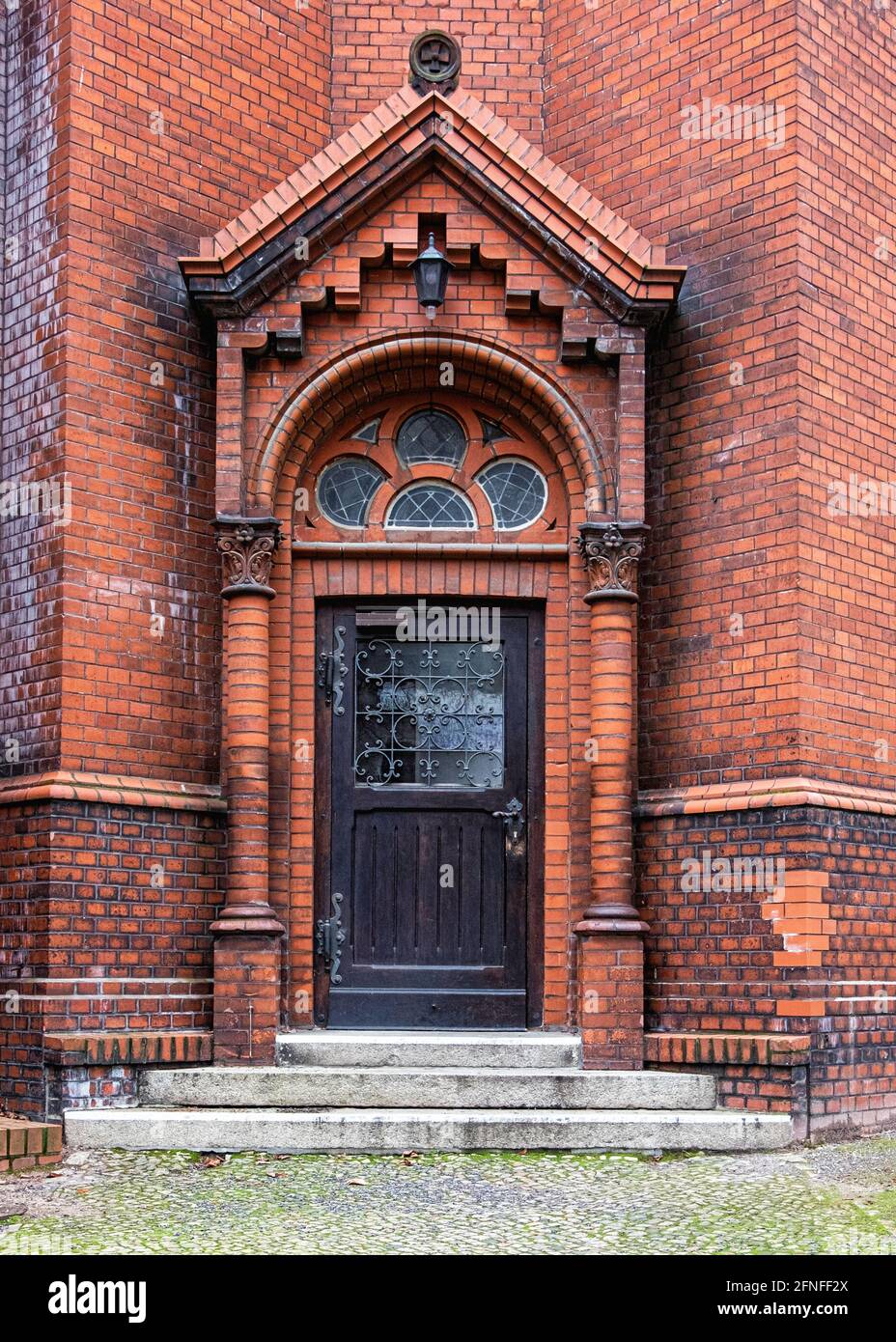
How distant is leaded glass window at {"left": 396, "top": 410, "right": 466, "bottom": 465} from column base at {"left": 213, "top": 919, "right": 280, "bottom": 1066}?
2.84 meters

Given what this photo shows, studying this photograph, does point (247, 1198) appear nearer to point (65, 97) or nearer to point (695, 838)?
point (695, 838)

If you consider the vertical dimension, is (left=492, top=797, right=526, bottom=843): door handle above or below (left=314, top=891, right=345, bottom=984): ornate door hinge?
above

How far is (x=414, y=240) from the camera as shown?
935 centimetres

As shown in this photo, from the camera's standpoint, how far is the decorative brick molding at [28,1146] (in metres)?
7.78

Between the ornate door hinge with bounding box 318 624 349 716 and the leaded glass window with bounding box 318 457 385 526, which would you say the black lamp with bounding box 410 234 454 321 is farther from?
the ornate door hinge with bounding box 318 624 349 716

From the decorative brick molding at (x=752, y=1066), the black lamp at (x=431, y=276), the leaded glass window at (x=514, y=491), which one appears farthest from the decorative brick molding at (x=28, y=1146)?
the black lamp at (x=431, y=276)

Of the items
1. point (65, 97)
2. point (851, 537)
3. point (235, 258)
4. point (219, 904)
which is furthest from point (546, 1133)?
point (65, 97)

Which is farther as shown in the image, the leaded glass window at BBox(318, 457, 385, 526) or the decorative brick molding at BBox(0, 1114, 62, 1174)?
the leaded glass window at BBox(318, 457, 385, 526)

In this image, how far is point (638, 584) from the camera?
9.60 metres

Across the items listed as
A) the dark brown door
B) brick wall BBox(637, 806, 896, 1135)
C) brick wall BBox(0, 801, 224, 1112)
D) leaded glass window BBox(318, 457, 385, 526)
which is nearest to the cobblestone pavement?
brick wall BBox(637, 806, 896, 1135)

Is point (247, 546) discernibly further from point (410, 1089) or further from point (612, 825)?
point (410, 1089)

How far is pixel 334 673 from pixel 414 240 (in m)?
2.40

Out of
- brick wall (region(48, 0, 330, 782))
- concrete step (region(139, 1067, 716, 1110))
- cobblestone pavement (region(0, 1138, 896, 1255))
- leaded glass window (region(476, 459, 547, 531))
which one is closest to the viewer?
cobblestone pavement (region(0, 1138, 896, 1255))

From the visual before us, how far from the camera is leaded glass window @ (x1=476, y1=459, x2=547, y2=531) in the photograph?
9.66m
